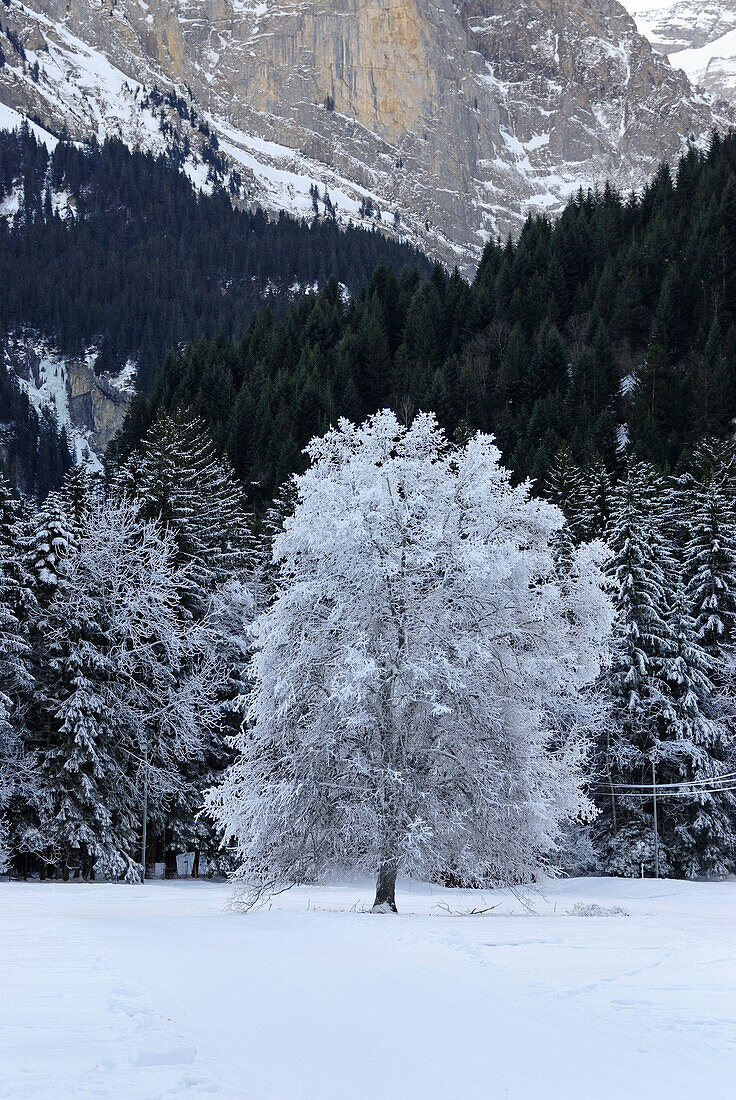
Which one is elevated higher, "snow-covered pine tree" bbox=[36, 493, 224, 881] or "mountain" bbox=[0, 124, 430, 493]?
"mountain" bbox=[0, 124, 430, 493]

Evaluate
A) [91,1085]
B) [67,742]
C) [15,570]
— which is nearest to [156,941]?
[91,1085]

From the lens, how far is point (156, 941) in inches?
494

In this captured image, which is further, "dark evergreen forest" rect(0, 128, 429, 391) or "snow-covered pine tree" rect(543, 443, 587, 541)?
"dark evergreen forest" rect(0, 128, 429, 391)

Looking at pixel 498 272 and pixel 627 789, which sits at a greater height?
pixel 498 272

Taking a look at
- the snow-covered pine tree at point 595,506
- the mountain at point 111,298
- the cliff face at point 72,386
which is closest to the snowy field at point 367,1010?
the snow-covered pine tree at point 595,506

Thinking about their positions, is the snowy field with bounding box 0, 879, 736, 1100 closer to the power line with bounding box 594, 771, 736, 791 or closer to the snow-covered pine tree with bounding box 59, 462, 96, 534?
the power line with bounding box 594, 771, 736, 791

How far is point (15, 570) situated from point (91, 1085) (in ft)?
98.6

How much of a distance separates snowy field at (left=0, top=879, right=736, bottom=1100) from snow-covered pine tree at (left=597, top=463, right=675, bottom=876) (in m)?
20.7

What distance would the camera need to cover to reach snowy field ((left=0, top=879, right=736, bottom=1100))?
597 centimetres

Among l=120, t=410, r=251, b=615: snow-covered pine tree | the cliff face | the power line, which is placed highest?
the cliff face

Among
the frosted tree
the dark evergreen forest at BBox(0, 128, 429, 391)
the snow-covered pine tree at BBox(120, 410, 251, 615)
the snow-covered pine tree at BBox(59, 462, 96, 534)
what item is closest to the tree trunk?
the frosted tree

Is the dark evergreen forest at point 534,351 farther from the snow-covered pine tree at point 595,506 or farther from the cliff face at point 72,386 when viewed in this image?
the cliff face at point 72,386

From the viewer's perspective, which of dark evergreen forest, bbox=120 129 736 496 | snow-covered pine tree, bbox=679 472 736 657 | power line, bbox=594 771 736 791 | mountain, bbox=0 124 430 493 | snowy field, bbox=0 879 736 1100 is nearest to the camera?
snowy field, bbox=0 879 736 1100

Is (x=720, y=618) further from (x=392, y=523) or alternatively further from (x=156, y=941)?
(x=156, y=941)
